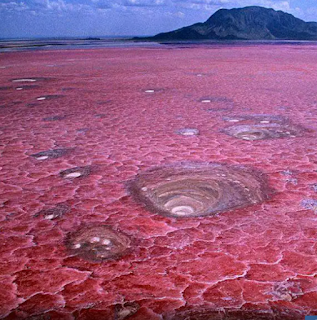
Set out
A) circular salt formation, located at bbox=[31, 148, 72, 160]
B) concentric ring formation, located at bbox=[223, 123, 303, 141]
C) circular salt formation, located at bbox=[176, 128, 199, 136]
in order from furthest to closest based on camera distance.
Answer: circular salt formation, located at bbox=[176, 128, 199, 136] < concentric ring formation, located at bbox=[223, 123, 303, 141] < circular salt formation, located at bbox=[31, 148, 72, 160]

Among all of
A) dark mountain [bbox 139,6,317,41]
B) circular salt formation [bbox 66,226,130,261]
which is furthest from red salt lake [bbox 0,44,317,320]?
dark mountain [bbox 139,6,317,41]

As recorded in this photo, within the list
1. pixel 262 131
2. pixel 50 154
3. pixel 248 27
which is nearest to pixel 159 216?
pixel 50 154

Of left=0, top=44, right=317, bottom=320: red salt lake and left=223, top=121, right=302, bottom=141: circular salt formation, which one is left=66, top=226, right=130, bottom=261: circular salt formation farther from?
left=223, top=121, right=302, bottom=141: circular salt formation

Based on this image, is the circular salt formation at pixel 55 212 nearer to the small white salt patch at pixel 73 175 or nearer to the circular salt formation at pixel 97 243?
the circular salt formation at pixel 97 243

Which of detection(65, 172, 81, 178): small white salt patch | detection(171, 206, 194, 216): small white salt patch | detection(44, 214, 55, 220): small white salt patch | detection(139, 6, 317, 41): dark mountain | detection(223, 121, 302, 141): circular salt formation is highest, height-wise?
detection(139, 6, 317, 41): dark mountain

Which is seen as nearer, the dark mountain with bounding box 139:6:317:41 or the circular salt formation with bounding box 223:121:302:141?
the circular salt formation with bounding box 223:121:302:141

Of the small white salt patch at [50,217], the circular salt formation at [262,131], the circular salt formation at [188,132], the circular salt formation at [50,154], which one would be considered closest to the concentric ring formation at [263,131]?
the circular salt formation at [262,131]
